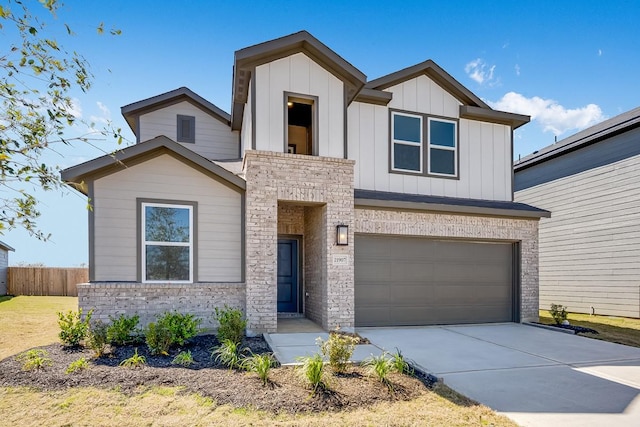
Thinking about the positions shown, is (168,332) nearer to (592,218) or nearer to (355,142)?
(355,142)

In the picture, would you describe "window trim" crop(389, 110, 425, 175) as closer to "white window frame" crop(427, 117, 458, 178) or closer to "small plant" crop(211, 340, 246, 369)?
"white window frame" crop(427, 117, 458, 178)

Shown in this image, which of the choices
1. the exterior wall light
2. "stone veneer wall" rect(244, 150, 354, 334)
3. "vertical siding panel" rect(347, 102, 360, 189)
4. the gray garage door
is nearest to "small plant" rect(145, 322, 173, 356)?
"stone veneer wall" rect(244, 150, 354, 334)

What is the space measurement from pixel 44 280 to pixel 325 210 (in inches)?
675

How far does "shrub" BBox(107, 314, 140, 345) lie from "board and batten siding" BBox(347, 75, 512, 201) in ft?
19.3

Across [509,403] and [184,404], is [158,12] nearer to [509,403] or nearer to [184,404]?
[184,404]

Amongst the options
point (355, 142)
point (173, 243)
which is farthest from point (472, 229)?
point (173, 243)

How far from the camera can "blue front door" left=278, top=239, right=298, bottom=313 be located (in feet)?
35.2

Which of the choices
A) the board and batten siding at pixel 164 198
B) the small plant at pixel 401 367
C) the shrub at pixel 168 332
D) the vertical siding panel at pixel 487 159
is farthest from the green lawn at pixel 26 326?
the vertical siding panel at pixel 487 159

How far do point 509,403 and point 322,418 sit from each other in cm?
225

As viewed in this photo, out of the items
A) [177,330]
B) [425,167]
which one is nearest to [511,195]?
[425,167]

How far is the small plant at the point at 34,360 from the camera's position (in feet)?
18.8

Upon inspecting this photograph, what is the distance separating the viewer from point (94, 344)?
642 centimetres

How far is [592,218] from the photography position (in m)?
13.6

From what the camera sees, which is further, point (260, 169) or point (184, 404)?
point (260, 169)
